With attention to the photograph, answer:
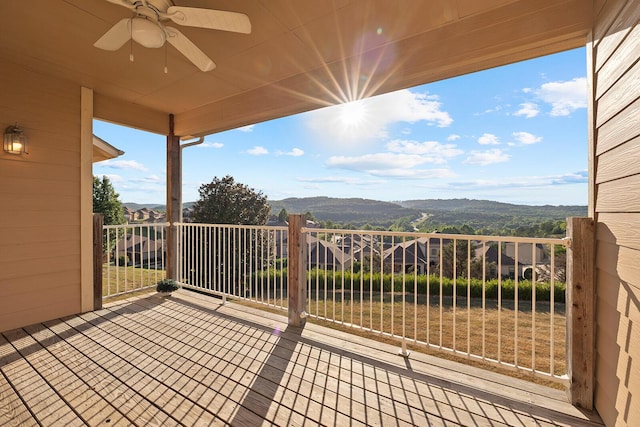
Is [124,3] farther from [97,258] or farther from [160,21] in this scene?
[97,258]

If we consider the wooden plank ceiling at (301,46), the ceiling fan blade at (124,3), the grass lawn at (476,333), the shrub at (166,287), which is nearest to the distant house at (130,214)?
the shrub at (166,287)

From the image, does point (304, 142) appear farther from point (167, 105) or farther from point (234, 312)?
point (234, 312)

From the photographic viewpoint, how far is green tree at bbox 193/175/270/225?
9.95 m

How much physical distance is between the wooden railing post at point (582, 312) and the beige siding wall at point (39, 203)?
4539 millimetres

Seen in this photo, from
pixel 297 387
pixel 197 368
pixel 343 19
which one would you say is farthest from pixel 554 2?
pixel 197 368

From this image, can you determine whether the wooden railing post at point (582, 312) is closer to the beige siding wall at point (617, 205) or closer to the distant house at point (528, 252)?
the beige siding wall at point (617, 205)

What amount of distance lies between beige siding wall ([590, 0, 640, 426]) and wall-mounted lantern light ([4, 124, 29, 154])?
14.9ft

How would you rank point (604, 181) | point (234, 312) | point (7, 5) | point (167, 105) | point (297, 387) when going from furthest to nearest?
point (167, 105) → point (234, 312) → point (7, 5) → point (297, 387) → point (604, 181)

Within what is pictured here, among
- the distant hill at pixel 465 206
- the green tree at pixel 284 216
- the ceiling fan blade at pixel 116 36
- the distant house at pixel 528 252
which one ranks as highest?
the ceiling fan blade at pixel 116 36

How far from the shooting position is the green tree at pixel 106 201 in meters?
15.8

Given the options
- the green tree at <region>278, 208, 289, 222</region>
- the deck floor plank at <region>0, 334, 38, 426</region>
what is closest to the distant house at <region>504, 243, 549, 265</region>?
the green tree at <region>278, 208, 289, 222</region>

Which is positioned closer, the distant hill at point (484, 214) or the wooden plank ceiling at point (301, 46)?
the wooden plank ceiling at point (301, 46)

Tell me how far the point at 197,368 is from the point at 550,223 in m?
2.71

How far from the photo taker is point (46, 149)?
9.91 feet
